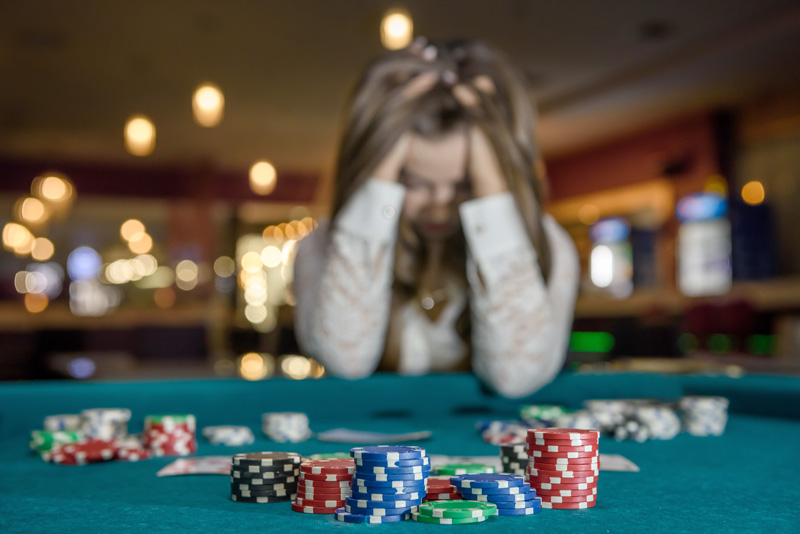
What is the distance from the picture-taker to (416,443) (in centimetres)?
180

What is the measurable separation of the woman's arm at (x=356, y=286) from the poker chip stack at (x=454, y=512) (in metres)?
1.61

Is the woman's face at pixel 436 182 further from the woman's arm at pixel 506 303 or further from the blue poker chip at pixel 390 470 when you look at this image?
the blue poker chip at pixel 390 470

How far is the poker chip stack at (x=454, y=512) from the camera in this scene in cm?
97

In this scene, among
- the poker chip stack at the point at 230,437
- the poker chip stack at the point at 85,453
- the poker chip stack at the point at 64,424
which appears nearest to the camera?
the poker chip stack at the point at 85,453

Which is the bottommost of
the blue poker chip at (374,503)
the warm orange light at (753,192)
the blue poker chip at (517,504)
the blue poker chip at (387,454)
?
the blue poker chip at (517,504)

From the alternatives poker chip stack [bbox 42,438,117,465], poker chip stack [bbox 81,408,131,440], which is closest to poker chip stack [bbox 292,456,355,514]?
poker chip stack [bbox 42,438,117,465]

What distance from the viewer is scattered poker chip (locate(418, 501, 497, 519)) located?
3.19 ft

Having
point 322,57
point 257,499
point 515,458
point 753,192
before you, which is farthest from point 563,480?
point 753,192

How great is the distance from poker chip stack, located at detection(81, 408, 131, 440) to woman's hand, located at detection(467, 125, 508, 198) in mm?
1287

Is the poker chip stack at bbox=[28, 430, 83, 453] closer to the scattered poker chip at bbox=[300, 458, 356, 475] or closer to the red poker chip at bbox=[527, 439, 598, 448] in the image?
the scattered poker chip at bbox=[300, 458, 356, 475]

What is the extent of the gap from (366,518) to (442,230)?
5.96 feet

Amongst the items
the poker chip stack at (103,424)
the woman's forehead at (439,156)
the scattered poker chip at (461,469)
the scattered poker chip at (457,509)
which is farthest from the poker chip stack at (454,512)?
the woman's forehead at (439,156)

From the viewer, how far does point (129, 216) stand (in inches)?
664

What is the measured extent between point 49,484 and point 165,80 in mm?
7441
